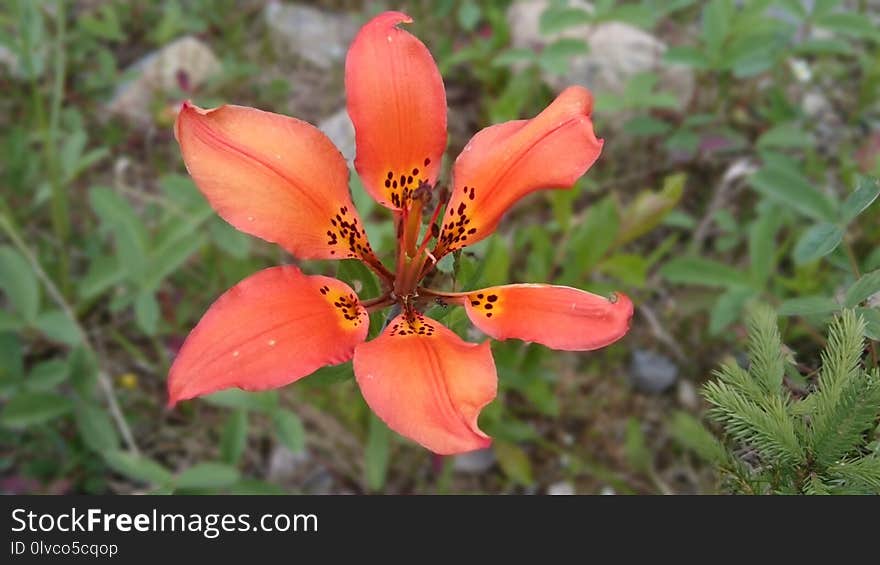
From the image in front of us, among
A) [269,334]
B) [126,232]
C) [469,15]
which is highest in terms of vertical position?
[469,15]

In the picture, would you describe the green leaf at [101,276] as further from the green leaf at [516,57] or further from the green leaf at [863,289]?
the green leaf at [863,289]

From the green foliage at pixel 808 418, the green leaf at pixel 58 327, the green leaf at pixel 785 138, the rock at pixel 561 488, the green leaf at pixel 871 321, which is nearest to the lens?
the green foliage at pixel 808 418

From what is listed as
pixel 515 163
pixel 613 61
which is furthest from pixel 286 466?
pixel 613 61

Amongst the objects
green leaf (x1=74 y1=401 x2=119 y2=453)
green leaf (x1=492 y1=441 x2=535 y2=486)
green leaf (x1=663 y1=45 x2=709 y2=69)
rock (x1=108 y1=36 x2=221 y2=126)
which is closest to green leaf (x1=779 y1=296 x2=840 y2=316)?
green leaf (x1=492 y1=441 x2=535 y2=486)

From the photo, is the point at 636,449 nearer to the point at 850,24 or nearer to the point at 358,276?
the point at 358,276

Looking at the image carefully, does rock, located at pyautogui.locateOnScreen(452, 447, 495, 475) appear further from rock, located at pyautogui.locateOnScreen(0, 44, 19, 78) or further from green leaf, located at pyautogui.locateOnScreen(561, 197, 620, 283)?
rock, located at pyautogui.locateOnScreen(0, 44, 19, 78)

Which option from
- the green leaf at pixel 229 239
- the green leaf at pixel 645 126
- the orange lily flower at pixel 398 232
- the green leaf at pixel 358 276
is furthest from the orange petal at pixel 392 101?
the green leaf at pixel 645 126
